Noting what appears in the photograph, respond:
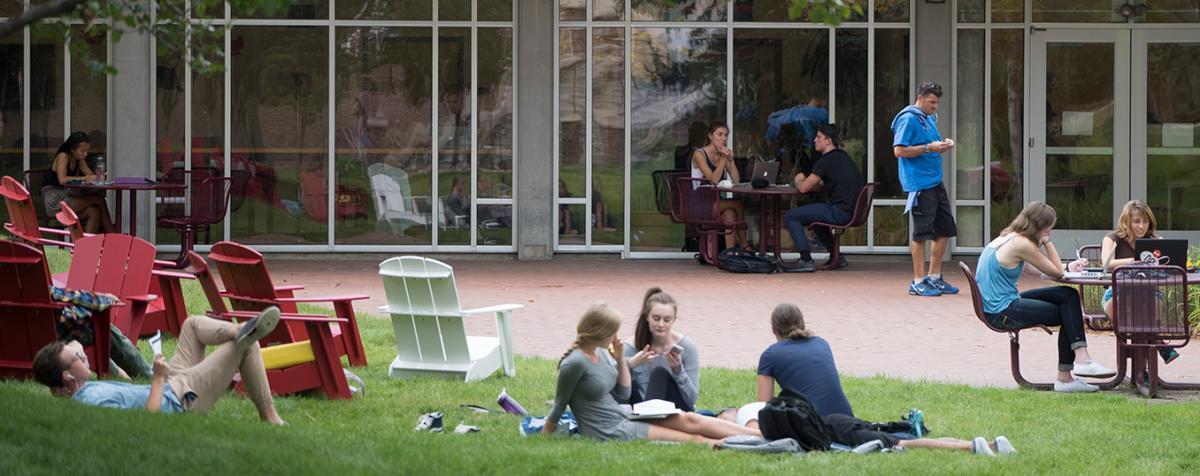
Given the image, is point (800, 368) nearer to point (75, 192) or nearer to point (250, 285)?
point (250, 285)

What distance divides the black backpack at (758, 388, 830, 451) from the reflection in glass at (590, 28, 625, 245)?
1167 cm

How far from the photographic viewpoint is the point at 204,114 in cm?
1923

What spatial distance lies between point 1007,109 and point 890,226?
6.09ft

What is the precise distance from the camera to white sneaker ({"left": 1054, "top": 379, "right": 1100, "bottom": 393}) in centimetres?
1011

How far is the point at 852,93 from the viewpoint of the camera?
63.9 feet

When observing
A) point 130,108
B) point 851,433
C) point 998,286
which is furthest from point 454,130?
point 851,433

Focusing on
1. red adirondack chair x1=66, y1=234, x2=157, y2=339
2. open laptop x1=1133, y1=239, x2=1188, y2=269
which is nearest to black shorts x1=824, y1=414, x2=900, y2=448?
open laptop x1=1133, y1=239, x2=1188, y2=269

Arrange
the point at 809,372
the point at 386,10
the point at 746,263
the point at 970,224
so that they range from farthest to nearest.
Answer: the point at 970,224 < the point at 386,10 < the point at 746,263 < the point at 809,372

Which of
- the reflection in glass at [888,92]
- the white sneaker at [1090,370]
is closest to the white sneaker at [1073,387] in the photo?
the white sneaker at [1090,370]

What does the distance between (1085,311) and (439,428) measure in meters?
5.23

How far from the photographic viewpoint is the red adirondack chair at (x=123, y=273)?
10117 millimetres

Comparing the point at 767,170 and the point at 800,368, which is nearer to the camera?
the point at 800,368

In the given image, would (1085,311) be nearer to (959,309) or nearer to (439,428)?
(959,309)

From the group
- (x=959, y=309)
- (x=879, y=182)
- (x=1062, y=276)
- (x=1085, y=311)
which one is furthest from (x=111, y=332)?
(x=879, y=182)
